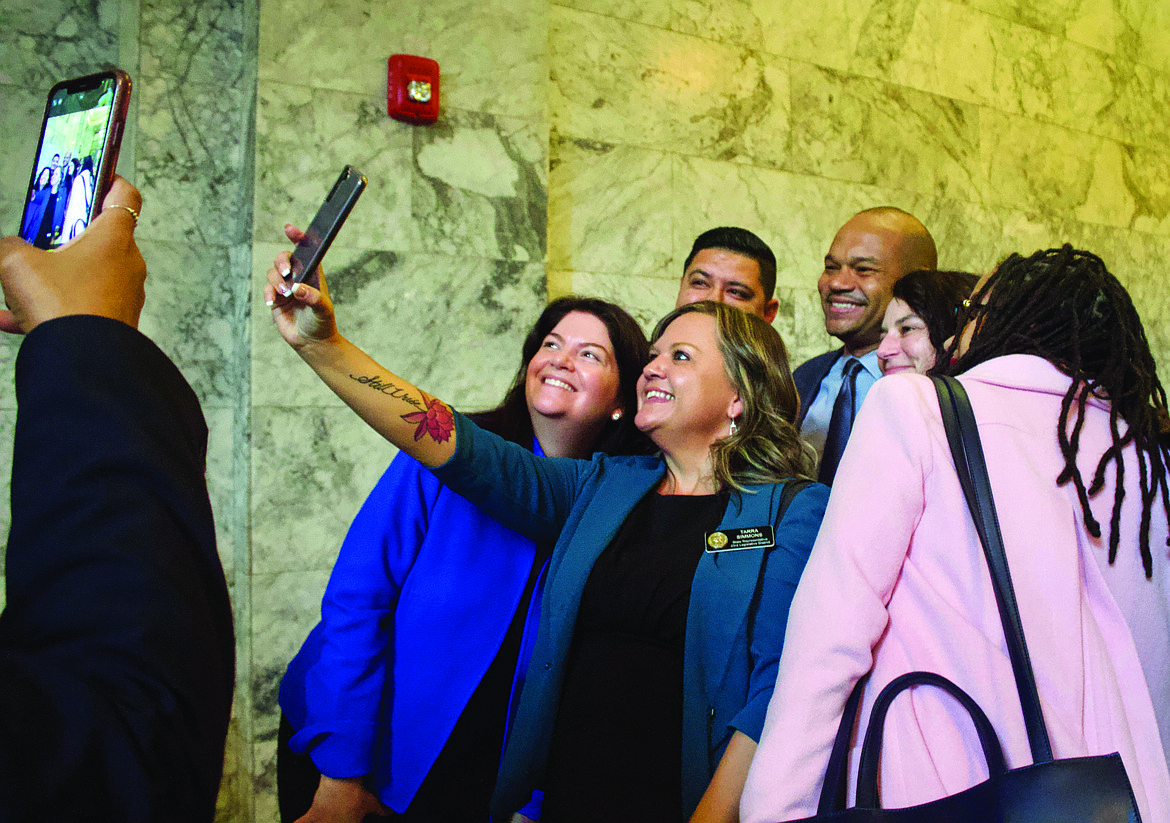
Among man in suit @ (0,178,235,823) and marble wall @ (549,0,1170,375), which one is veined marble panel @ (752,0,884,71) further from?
man in suit @ (0,178,235,823)

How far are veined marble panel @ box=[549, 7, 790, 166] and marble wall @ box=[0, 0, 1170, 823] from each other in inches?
0.4

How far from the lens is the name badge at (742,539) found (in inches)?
73.3

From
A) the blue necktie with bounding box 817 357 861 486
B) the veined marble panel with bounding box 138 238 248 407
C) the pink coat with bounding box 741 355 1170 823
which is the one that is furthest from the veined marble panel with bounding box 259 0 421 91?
the pink coat with bounding box 741 355 1170 823

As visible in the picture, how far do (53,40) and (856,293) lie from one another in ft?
10.5

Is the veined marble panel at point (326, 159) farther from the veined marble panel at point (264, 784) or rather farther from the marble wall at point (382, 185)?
the veined marble panel at point (264, 784)

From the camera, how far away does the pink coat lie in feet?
4.12

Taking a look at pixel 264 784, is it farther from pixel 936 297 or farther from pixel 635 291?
pixel 936 297

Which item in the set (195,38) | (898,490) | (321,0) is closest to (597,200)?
(321,0)

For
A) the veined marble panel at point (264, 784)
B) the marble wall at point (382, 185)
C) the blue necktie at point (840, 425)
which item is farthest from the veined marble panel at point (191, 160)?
the blue necktie at point (840, 425)

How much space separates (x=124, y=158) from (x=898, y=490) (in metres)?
3.18

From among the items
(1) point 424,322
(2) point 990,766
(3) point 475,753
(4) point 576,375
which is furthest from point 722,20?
(2) point 990,766

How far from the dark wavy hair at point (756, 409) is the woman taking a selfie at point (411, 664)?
55cm

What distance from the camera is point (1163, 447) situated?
4.86 ft

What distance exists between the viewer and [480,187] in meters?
3.49
